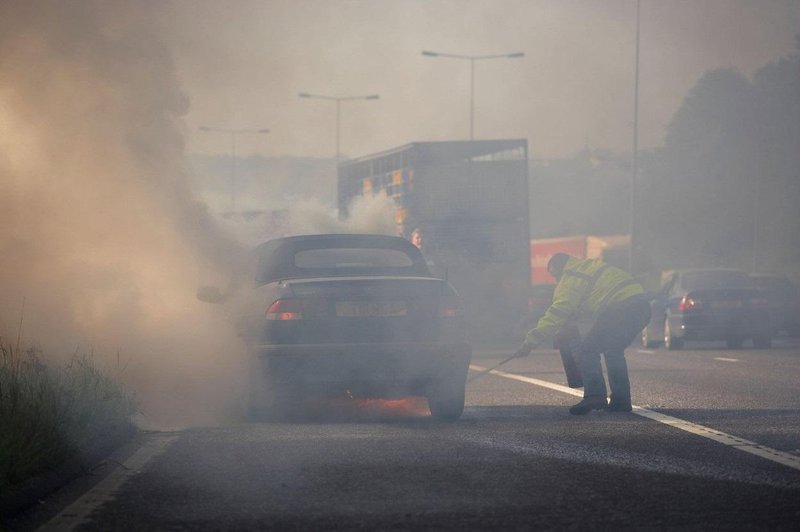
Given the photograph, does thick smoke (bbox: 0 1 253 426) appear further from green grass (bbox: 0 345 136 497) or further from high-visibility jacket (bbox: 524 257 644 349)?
high-visibility jacket (bbox: 524 257 644 349)

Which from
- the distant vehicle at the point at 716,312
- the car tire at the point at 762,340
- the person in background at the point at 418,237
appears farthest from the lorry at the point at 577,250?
the distant vehicle at the point at 716,312

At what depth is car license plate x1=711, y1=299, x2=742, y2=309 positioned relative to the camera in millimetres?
23688

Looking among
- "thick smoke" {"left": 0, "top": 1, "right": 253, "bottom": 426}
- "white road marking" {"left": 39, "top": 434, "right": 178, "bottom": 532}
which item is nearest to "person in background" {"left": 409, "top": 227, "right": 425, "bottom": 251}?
"thick smoke" {"left": 0, "top": 1, "right": 253, "bottom": 426}

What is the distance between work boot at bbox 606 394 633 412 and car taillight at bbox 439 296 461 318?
1.54 metres

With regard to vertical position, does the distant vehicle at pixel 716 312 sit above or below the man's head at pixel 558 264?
below

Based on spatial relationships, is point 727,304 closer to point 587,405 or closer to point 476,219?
point 476,219

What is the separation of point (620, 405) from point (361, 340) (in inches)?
90.2

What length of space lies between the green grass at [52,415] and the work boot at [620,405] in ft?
12.6

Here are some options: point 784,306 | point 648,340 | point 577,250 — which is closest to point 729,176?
point 577,250

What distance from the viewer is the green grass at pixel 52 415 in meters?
7.27

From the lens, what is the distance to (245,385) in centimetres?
1089

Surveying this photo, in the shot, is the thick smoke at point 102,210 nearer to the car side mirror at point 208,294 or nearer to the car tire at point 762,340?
the car side mirror at point 208,294

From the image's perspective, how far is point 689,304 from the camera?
23.8 m

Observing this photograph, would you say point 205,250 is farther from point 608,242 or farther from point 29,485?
point 608,242
